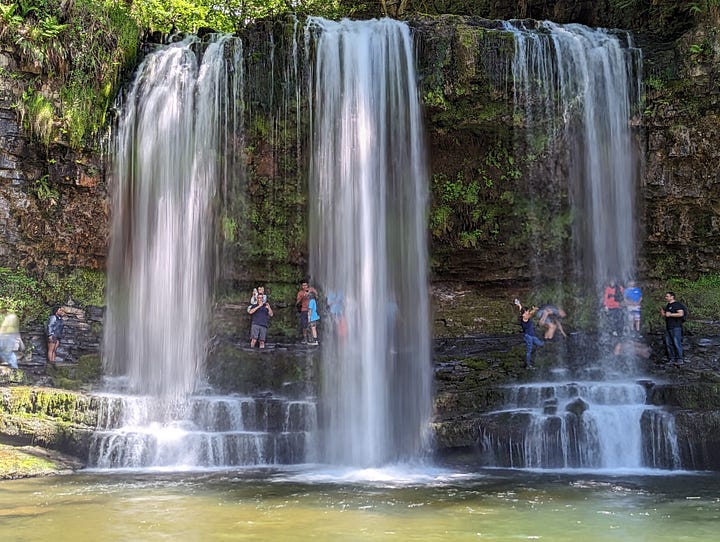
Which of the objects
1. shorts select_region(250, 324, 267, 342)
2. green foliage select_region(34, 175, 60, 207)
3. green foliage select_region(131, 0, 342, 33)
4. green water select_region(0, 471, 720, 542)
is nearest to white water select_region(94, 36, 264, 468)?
shorts select_region(250, 324, 267, 342)

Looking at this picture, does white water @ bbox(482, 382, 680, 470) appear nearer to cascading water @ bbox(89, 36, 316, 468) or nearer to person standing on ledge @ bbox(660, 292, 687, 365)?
person standing on ledge @ bbox(660, 292, 687, 365)

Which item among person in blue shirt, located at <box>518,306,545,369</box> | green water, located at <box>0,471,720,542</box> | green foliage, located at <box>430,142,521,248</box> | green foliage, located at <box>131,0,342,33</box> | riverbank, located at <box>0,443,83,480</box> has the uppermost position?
green foliage, located at <box>131,0,342,33</box>

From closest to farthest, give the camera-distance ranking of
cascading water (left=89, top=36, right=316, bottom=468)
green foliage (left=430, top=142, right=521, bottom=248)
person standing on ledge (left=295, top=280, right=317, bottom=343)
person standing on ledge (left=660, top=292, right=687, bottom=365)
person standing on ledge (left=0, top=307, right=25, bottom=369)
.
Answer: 1. person standing on ledge (left=660, top=292, right=687, bottom=365)
2. person standing on ledge (left=0, top=307, right=25, bottom=369)
3. cascading water (left=89, top=36, right=316, bottom=468)
4. person standing on ledge (left=295, top=280, right=317, bottom=343)
5. green foliage (left=430, top=142, right=521, bottom=248)

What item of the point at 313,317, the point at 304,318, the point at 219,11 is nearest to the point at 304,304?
the point at 304,318

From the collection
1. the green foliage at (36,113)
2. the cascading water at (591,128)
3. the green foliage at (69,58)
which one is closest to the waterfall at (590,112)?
the cascading water at (591,128)

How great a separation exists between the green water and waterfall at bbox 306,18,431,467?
162 inches

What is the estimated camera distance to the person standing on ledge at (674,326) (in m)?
13.9

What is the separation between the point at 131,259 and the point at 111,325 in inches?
65.6

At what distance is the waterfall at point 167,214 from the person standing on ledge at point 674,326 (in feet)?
31.9

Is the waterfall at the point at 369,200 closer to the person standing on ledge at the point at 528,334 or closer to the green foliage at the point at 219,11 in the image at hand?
the person standing on ledge at the point at 528,334

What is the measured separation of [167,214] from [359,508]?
30.5ft

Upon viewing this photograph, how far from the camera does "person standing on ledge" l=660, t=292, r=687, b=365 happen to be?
13.9 m

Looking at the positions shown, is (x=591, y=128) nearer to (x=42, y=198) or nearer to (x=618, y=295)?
(x=618, y=295)

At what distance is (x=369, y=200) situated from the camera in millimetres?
14633
